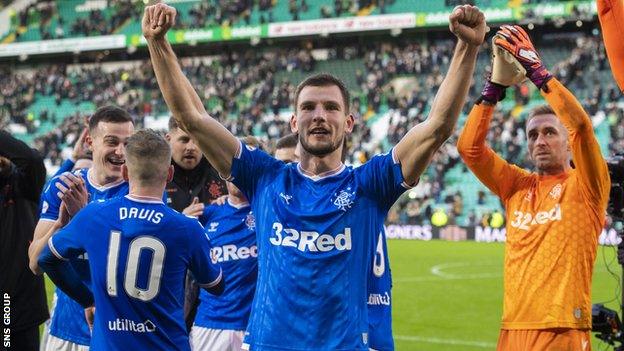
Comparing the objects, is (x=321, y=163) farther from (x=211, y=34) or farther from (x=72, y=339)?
(x=211, y=34)

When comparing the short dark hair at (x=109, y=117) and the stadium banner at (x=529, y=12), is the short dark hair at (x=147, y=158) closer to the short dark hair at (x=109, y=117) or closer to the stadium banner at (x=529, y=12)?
the short dark hair at (x=109, y=117)

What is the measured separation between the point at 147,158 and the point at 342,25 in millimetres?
37028

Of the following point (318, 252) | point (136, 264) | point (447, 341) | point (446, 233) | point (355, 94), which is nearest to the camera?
point (318, 252)

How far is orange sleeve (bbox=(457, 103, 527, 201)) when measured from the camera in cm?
498

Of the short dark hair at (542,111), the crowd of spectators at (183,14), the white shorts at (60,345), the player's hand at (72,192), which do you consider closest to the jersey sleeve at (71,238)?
the player's hand at (72,192)

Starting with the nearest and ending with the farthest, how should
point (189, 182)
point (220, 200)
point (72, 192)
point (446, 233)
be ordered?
point (72, 192)
point (220, 200)
point (189, 182)
point (446, 233)

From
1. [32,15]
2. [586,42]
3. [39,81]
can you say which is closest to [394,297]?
[586,42]

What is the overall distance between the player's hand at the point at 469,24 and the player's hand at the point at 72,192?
6.78 feet

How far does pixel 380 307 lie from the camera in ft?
16.0

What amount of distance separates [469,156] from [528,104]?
29.5 metres

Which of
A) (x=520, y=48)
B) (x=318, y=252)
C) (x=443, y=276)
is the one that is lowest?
(x=443, y=276)

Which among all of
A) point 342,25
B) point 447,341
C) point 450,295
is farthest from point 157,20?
point 342,25

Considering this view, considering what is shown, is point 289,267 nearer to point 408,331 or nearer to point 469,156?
point 469,156

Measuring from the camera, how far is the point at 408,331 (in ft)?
37.8
